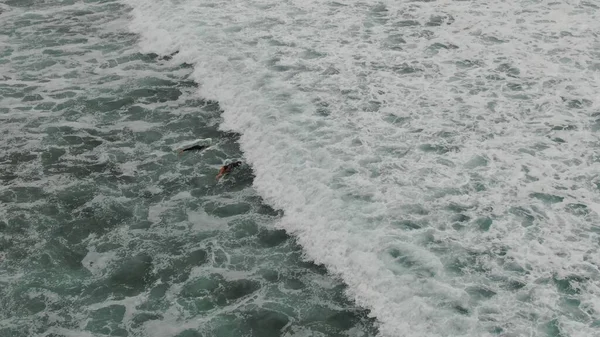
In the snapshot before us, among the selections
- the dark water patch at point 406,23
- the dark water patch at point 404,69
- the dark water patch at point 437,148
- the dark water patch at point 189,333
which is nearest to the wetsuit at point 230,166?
the dark water patch at point 437,148

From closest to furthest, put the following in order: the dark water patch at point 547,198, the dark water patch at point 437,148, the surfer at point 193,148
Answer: the dark water patch at point 547,198 → the dark water patch at point 437,148 → the surfer at point 193,148

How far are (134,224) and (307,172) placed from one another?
2311 mm

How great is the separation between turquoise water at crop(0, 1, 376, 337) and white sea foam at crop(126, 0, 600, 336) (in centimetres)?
35

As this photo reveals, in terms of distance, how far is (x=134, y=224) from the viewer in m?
9.16

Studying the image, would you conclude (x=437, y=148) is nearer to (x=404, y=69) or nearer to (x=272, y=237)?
(x=404, y=69)

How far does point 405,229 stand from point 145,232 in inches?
124

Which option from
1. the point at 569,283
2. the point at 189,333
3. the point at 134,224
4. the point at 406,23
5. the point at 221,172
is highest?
the point at 406,23

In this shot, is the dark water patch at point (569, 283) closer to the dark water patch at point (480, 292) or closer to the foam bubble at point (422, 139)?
the foam bubble at point (422, 139)

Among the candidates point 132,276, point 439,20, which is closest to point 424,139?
point 439,20

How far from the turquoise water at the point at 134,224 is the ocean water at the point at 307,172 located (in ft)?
0.10

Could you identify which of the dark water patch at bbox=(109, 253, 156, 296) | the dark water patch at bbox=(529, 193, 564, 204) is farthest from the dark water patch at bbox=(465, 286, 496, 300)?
the dark water patch at bbox=(109, 253, 156, 296)

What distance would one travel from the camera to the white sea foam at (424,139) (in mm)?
7848

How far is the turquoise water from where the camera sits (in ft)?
25.6

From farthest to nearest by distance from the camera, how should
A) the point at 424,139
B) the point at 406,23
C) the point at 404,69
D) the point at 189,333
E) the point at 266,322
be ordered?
1. the point at 406,23
2. the point at 404,69
3. the point at 424,139
4. the point at 266,322
5. the point at 189,333
